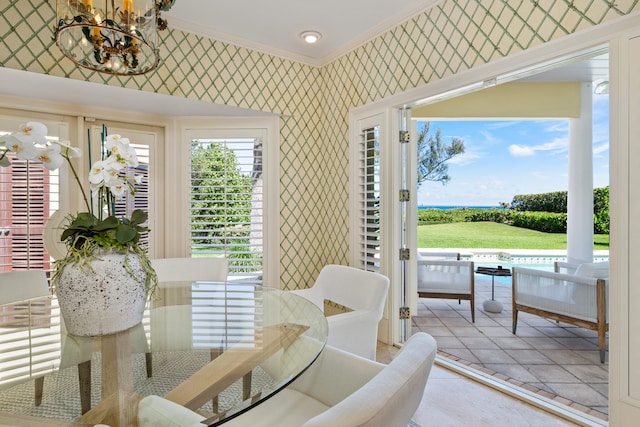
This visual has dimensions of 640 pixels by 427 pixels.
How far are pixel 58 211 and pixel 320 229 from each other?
2.37 m

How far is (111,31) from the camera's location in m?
1.47

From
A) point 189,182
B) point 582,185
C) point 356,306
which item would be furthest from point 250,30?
point 582,185

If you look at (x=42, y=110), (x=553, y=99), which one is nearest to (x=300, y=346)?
(x=42, y=110)

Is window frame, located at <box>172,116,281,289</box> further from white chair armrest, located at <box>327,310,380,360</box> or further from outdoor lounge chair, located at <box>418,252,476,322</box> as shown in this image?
white chair armrest, located at <box>327,310,380,360</box>

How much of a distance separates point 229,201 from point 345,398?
2808 mm

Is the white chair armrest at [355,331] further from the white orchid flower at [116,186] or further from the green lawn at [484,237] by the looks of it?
the green lawn at [484,237]

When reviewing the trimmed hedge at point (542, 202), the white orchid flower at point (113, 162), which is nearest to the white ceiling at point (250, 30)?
the white orchid flower at point (113, 162)

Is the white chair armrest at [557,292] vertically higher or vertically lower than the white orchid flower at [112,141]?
lower

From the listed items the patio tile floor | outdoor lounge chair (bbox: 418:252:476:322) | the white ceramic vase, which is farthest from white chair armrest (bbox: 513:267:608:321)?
the white ceramic vase

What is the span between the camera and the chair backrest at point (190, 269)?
8.75 ft

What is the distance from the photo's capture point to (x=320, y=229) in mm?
3820

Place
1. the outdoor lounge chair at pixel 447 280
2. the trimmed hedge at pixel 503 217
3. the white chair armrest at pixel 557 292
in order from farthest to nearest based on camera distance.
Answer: the trimmed hedge at pixel 503 217 → the outdoor lounge chair at pixel 447 280 → the white chair armrest at pixel 557 292

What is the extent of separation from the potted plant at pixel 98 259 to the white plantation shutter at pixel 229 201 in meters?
2.09

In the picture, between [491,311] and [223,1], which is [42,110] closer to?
[223,1]
